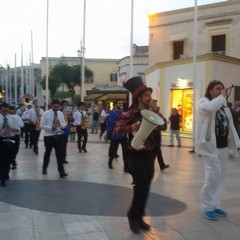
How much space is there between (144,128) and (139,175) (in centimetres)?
61

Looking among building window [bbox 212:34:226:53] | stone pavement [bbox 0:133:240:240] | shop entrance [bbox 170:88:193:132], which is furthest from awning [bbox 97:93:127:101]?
stone pavement [bbox 0:133:240:240]

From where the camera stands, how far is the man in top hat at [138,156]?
4.73 meters

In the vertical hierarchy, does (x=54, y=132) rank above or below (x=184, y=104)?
below

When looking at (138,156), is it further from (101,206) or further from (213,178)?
(101,206)

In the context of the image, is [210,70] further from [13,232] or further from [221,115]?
[13,232]

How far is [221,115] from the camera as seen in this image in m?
5.43

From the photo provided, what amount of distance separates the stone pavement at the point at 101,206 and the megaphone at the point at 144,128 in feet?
3.65

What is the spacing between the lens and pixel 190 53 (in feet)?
91.1

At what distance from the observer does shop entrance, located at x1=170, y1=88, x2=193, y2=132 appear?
21.4 metres

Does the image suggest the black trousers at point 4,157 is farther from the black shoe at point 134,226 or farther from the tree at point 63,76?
the tree at point 63,76

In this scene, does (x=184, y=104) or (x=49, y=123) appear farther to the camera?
(x=184, y=104)

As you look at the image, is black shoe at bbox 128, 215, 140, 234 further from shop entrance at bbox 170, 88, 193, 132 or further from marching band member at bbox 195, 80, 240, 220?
shop entrance at bbox 170, 88, 193, 132

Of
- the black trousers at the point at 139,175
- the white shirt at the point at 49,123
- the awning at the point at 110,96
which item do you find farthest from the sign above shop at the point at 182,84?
the black trousers at the point at 139,175

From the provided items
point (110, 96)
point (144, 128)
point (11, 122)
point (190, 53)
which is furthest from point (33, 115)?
point (110, 96)
